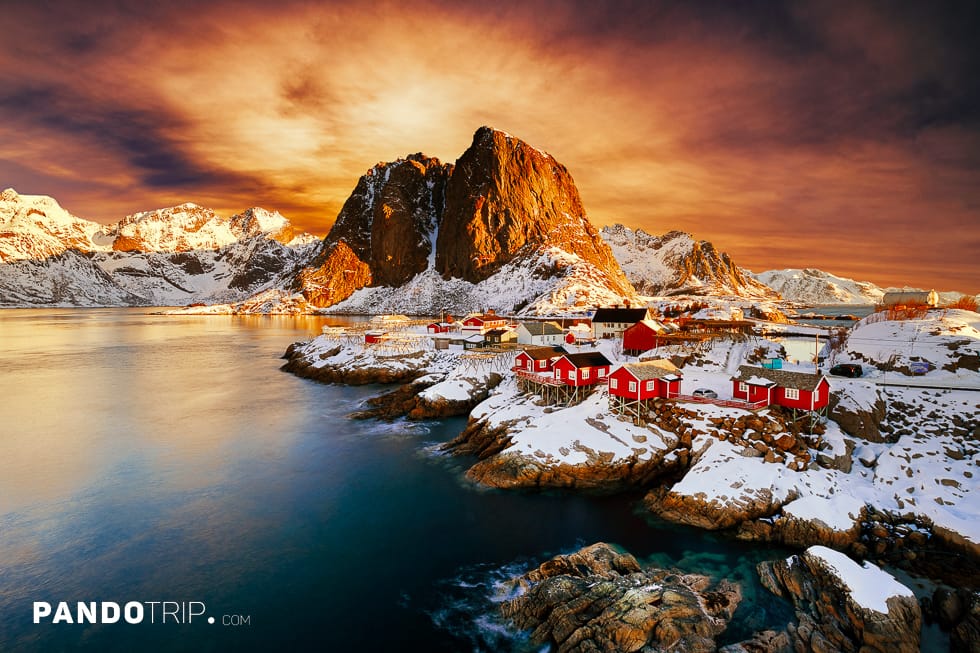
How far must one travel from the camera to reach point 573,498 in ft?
93.6

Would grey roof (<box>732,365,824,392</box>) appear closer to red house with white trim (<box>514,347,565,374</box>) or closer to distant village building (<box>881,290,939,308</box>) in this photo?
red house with white trim (<box>514,347,565,374</box>)

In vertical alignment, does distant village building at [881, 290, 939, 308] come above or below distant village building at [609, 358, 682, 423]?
above

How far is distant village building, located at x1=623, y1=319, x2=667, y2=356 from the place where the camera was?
56.2 m

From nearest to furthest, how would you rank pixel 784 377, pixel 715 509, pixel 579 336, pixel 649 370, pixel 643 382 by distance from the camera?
1. pixel 715 509
2. pixel 784 377
3. pixel 643 382
4. pixel 649 370
5. pixel 579 336

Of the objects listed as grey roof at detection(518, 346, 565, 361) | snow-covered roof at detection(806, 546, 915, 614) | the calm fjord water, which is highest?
grey roof at detection(518, 346, 565, 361)

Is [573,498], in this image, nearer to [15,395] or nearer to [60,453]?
[60,453]

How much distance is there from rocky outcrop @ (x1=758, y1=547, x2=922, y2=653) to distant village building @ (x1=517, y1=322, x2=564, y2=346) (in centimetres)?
4999

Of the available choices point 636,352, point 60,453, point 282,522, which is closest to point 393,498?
point 282,522

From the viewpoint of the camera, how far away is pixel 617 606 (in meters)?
16.3

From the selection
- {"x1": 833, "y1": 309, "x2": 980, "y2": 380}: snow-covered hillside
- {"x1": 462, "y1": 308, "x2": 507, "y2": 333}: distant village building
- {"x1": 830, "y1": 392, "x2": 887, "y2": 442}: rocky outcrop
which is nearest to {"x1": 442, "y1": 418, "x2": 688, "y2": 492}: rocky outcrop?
{"x1": 830, "y1": 392, "x2": 887, "y2": 442}: rocky outcrop

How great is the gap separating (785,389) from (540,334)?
38.4 m

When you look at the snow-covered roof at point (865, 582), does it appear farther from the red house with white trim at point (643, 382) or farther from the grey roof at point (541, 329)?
the grey roof at point (541, 329)

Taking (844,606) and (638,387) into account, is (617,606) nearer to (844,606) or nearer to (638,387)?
(844,606)

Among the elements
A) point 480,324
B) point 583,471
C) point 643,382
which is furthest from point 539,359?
point 480,324
